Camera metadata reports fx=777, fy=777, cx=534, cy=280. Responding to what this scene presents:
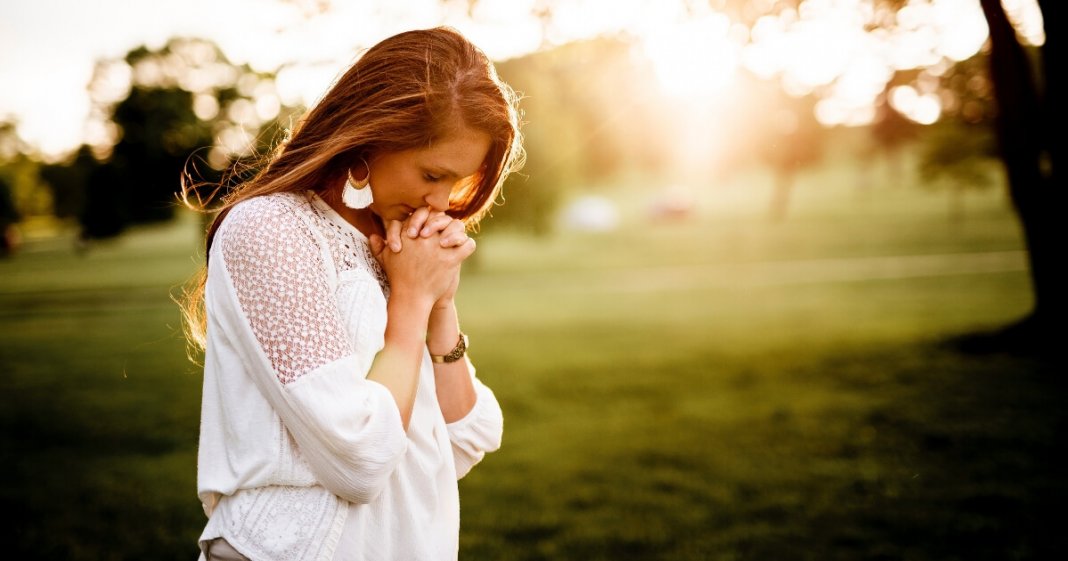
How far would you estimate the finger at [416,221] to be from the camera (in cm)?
192

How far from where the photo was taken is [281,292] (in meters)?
1.62

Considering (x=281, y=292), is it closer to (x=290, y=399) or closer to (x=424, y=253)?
(x=290, y=399)

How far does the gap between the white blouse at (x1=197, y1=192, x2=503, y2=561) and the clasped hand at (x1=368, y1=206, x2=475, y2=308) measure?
0.10m

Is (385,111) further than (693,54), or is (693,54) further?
(693,54)

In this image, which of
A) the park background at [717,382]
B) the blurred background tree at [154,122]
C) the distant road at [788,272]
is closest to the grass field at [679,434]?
the park background at [717,382]

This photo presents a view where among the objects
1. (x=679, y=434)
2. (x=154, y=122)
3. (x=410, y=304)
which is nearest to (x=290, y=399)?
(x=410, y=304)

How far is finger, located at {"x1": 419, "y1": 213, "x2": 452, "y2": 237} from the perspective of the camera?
1.92 m

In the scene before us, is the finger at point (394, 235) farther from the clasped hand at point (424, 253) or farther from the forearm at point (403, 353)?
the forearm at point (403, 353)

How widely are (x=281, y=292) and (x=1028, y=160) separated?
32.6 ft

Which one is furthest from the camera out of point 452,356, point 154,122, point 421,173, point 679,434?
point 154,122

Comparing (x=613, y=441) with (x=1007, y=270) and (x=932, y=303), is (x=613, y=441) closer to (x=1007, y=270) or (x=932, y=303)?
(x=932, y=303)

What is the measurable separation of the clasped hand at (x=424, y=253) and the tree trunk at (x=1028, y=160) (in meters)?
8.11

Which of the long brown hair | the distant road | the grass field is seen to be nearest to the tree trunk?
the grass field

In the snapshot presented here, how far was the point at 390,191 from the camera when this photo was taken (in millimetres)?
1974
